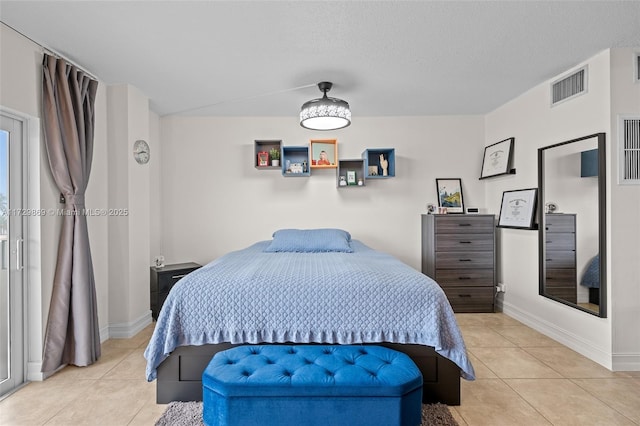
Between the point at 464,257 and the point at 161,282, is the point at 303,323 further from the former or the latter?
the point at 464,257

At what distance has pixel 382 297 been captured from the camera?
6.29 feet

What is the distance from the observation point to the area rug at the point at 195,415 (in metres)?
1.79

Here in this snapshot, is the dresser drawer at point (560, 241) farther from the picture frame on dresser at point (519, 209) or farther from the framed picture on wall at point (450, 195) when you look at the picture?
the framed picture on wall at point (450, 195)

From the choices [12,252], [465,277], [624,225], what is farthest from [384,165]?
[12,252]

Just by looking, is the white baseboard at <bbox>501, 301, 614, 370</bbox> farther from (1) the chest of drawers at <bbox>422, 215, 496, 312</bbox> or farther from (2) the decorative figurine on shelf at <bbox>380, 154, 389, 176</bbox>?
(2) the decorative figurine on shelf at <bbox>380, 154, 389, 176</bbox>

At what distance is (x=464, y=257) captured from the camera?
3818mm

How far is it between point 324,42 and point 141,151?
87.1 inches

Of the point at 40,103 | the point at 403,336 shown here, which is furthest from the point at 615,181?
the point at 40,103

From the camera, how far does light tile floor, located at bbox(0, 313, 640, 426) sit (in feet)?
6.13

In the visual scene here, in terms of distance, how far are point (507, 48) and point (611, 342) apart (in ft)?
7.74

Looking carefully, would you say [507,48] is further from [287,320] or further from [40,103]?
[40,103]

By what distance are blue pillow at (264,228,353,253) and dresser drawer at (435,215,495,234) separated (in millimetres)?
1168

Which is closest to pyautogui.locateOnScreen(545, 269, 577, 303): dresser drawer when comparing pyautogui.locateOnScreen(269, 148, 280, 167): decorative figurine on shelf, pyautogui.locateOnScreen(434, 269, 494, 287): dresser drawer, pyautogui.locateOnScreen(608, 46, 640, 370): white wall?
pyautogui.locateOnScreen(608, 46, 640, 370): white wall

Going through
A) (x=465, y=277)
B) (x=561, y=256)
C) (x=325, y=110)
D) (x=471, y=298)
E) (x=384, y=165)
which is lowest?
(x=471, y=298)
